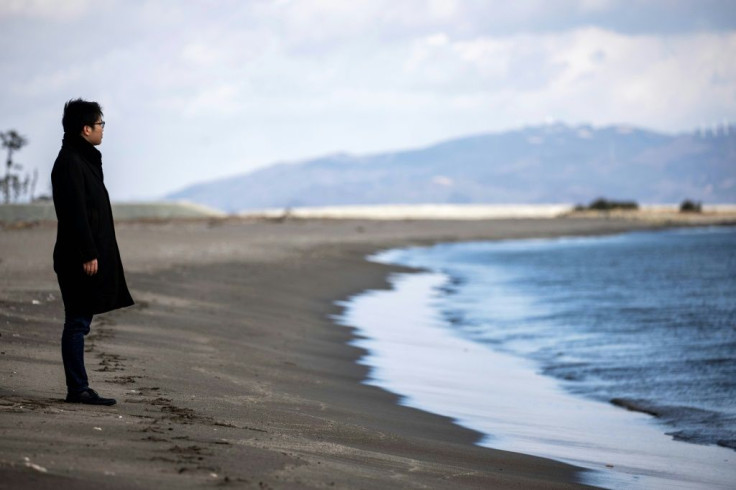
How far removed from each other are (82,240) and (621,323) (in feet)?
48.9

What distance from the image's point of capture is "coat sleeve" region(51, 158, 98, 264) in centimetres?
752

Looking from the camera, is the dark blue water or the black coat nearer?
the black coat

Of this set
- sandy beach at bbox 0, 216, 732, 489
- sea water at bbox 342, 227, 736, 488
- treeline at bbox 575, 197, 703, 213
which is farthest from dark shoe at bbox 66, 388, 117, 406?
treeline at bbox 575, 197, 703, 213

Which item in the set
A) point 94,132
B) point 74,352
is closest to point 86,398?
point 74,352

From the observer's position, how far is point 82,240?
7527 mm

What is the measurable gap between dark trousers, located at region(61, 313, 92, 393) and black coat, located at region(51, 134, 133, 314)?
0.09m

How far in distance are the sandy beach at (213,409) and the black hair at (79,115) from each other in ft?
6.47

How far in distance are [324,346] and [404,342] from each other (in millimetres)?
1789

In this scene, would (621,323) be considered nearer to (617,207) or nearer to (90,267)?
(90,267)

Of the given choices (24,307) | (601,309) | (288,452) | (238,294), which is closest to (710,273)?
(601,309)

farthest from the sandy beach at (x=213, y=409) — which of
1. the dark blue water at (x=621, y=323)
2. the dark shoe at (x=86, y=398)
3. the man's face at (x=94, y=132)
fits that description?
the dark blue water at (x=621, y=323)

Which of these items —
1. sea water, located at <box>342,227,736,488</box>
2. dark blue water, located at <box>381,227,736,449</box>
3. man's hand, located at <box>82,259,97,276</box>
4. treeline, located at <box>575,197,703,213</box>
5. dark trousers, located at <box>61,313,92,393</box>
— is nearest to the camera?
man's hand, located at <box>82,259,97,276</box>

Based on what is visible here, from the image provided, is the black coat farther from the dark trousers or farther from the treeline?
the treeline

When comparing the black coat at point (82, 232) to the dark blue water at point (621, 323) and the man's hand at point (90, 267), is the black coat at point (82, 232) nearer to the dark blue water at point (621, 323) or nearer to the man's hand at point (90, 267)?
the man's hand at point (90, 267)
